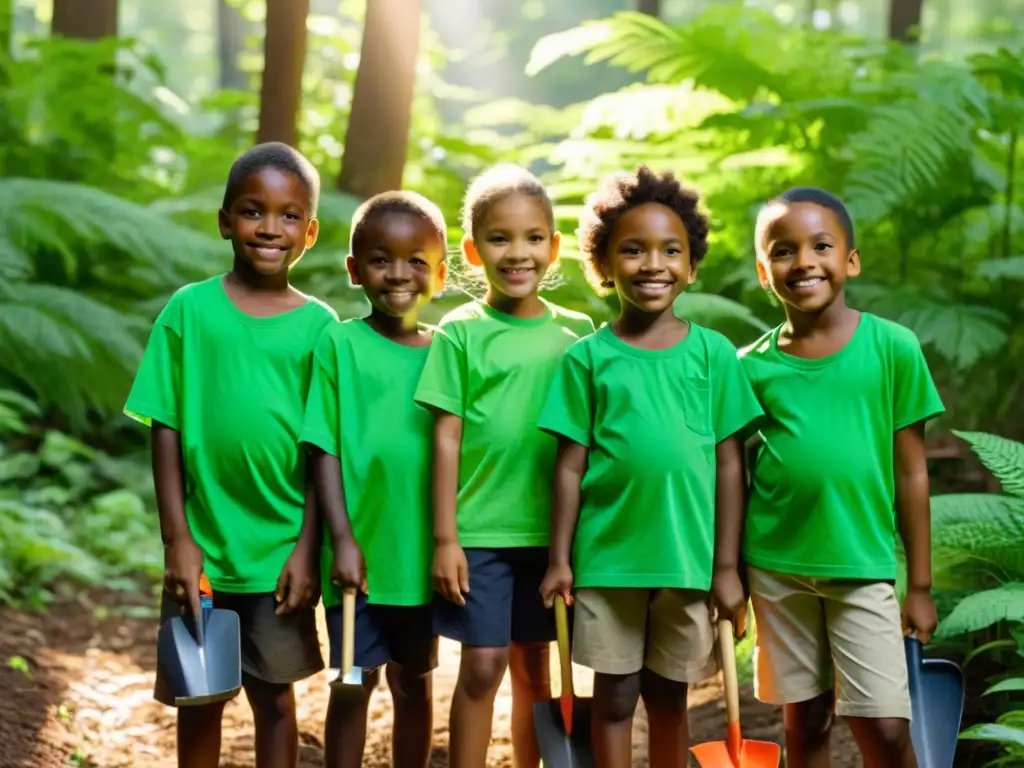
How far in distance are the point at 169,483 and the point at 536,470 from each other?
893 millimetres

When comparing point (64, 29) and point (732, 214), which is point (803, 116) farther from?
point (64, 29)

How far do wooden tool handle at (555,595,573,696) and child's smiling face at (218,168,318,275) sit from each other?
108 centimetres

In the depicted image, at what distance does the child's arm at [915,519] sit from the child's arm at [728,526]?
0.39 m

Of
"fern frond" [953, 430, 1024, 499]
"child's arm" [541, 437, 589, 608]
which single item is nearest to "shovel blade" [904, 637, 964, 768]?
"fern frond" [953, 430, 1024, 499]

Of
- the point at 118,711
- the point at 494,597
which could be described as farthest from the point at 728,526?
the point at 118,711

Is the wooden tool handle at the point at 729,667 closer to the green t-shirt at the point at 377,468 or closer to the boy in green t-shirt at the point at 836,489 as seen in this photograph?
the boy in green t-shirt at the point at 836,489

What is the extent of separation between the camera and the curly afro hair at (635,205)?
285cm

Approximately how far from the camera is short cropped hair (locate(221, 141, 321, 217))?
2877mm

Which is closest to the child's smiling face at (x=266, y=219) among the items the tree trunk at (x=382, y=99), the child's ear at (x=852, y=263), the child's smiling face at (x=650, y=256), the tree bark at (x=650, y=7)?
the child's smiling face at (x=650, y=256)

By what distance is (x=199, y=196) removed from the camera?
7906mm

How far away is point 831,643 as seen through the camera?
2.81m

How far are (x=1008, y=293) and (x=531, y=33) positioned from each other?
28946 mm

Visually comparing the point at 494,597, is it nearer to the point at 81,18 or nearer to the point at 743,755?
the point at 743,755

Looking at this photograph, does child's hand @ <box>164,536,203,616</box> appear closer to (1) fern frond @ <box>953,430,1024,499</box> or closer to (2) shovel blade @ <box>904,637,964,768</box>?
(2) shovel blade @ <box>904,637,964,768</box>
